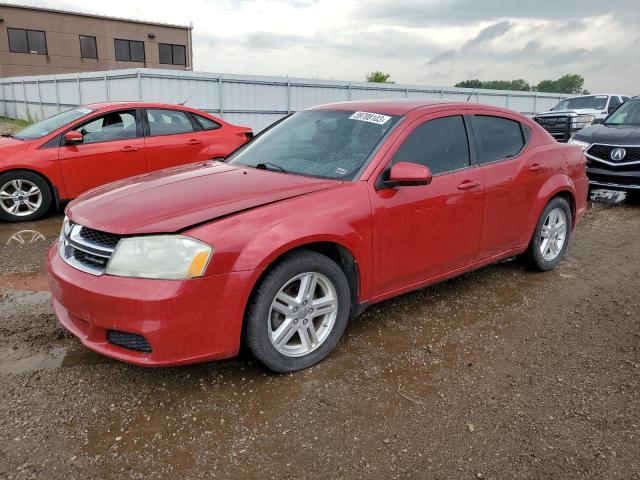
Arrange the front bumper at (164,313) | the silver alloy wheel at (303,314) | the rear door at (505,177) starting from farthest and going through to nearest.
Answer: the rear door at (505,177) < the silver alloy wheel at (303,314) < the front bumper at (164,313)

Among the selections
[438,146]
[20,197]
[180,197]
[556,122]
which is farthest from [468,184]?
[556,122]

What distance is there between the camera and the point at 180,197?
2893mm

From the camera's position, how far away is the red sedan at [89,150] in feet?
21.6

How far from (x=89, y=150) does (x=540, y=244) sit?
5728 mm

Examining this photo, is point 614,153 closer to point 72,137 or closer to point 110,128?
point 110,128

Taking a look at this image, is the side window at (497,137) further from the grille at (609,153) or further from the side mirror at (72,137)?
the side mirror at (72,137)

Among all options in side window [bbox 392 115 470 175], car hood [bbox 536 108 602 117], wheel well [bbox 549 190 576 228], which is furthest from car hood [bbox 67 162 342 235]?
car hood [bbox 536 108 602 117]

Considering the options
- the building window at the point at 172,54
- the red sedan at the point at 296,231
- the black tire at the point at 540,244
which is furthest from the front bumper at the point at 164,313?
the building window at the point at 172,54

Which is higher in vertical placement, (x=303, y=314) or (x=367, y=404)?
(x=303, y=314)

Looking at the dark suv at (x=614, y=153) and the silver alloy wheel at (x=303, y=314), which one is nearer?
the silver alloy wheel at (x=303, y=314)

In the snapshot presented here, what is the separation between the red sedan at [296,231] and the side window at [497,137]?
0.01 meters

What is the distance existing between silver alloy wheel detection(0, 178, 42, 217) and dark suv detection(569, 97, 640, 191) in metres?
8.40

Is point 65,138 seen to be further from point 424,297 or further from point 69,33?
point 69,33

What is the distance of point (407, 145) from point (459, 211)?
0.65 meters
